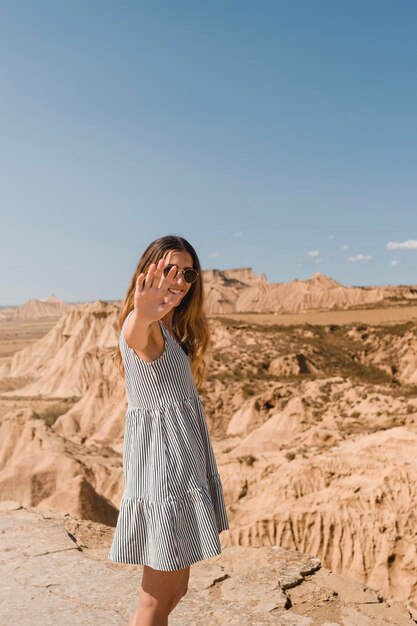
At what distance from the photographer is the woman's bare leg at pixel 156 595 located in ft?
8.27

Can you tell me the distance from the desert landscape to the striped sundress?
171cm

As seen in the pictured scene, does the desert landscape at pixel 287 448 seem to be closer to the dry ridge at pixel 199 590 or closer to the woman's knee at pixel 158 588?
the dry ridge at pixel 199 590

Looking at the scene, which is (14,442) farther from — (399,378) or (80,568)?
(399,378)

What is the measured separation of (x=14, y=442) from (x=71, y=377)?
880 inches

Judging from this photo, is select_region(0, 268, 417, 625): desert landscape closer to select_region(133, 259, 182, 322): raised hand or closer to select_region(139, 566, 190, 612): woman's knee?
select_region(139, 566, 190, 612): woman's knee

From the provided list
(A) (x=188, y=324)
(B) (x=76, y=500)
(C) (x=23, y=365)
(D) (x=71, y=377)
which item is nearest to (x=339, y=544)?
(B) (x=76, y=500)

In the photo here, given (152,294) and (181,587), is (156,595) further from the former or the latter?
(152,294)

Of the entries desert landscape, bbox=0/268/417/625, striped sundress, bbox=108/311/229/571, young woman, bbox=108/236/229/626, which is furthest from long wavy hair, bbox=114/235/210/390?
desert landscape, bbox=0/268/417/625

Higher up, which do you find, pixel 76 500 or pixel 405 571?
pixel 76 500

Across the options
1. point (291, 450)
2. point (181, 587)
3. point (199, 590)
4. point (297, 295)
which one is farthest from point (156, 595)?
point (297, 295)

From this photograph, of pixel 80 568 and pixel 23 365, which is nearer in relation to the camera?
pixel 80 568

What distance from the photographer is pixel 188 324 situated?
2887mm

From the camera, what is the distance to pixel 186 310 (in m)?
2.88

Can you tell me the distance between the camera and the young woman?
247 cm
